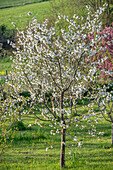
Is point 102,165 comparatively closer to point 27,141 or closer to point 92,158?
point 92,158

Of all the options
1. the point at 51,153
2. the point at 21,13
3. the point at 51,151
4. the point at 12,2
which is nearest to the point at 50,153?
the point at 51,153

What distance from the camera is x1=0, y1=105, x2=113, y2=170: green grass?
25.3 ft

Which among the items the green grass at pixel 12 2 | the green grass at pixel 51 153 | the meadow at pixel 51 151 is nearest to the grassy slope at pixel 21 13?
the green grass at pixel 12 2

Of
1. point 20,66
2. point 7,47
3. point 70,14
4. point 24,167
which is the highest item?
point 70,14

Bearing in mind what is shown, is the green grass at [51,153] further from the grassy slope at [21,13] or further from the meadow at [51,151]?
the grassy slope at [21,13]

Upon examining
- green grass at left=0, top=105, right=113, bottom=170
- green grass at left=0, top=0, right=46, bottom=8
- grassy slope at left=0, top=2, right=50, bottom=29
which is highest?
green grass at left=0, top=0, right=46, bottom=8

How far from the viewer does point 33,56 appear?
7168mm

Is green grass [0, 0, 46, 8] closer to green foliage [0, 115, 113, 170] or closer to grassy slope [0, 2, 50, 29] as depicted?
grassy slope [0, 2, 50, 29]

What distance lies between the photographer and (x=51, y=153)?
8.95 meters

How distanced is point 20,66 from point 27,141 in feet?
13.9

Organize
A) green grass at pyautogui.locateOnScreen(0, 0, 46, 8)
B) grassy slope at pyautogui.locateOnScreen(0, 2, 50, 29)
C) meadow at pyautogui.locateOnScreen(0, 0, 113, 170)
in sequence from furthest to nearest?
green grass at pyautogui.locateOnScreen(0, 0, 46, 8) → grassy slope at pyautogui.locateOnScreen(0, 2, 50, 29) → meadow at pyautogui.locateOnScreen(0, 0, 113, 170)

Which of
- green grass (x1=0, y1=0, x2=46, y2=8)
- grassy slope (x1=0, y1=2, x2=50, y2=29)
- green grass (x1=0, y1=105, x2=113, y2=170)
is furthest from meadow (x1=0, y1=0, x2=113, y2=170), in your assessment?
green grass (x1=0, y1=0, x2=46, y2=8)

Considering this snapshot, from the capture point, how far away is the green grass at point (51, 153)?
7.70 m

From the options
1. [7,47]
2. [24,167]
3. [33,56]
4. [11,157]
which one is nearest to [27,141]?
[11,157]
